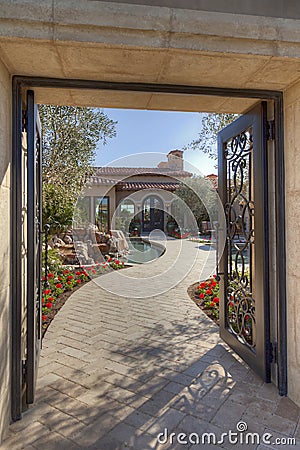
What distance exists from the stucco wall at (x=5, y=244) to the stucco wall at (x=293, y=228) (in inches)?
72.8

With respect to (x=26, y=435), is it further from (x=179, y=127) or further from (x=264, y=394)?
(x=179, y=127)

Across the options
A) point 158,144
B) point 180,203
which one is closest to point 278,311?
point 158,144

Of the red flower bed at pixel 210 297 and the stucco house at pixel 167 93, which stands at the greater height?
the stucco house at pixel 167 93

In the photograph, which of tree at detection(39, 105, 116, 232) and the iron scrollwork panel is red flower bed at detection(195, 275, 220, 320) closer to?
the iron scrollwork panel

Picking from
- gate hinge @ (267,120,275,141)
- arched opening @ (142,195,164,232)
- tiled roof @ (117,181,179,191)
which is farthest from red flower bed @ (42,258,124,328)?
arched opening @ (142,195,164,232)

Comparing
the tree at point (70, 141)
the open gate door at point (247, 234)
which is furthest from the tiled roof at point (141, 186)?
the open gate door at point (247, 234)

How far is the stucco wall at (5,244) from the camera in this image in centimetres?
174

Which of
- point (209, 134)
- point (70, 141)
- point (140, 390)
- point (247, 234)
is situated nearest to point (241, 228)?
point (247, 234)

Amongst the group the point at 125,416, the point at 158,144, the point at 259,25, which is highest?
the point at 158,144

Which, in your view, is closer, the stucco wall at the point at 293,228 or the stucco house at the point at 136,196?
the stucco wall at the point at 293,228

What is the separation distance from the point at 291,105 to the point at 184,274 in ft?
17.5

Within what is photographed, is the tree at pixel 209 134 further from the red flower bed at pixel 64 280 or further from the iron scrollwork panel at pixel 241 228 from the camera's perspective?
the red flower bed at pixel 64 280

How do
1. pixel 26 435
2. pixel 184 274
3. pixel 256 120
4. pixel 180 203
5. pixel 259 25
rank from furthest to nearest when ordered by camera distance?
pixel 180 203 → pixel 184 274 → pixel 256 120 → pixel 26 435 → pixel 259 25

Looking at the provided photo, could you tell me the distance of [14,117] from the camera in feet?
6.37
